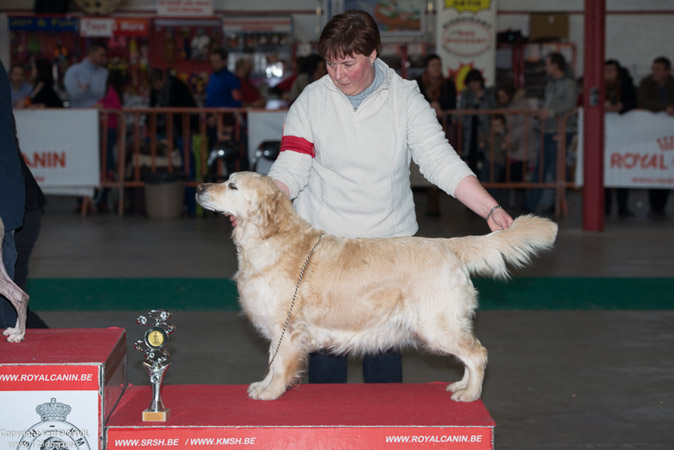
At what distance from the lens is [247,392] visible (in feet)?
8.65

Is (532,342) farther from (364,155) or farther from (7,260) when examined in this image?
(7,260)

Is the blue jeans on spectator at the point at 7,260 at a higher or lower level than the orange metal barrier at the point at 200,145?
lower

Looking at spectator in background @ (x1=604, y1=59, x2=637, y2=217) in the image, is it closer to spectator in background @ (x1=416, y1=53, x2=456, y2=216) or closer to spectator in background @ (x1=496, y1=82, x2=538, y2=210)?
spectator in background @ (x1=496, y1=82, x2=538, y2=210)

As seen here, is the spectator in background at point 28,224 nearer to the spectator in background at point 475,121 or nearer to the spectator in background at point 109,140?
the spectator in background at point 109,140

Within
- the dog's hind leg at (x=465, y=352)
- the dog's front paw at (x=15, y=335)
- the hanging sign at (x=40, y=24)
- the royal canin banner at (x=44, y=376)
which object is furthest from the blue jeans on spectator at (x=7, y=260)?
the hanging sign at (x=40, y=24)

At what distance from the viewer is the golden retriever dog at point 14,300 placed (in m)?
2.68

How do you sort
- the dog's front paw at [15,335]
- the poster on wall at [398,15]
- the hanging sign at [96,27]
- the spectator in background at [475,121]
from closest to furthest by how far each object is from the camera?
the dog's front paw at [15,335]
the spectator in background at [475,121]
the poster on wall at [398,15]
the hanging sign at [96,27]

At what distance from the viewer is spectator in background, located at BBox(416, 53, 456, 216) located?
10078 millimetres

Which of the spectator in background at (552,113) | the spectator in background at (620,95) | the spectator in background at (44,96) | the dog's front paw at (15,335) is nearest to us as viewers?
the dog's front paw at (15,335)

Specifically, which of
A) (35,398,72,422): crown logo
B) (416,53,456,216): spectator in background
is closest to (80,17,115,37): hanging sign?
(416,53,456,216): spectator in background

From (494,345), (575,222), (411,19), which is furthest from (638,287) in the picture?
(411,19)

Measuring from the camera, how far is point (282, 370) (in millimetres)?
2512

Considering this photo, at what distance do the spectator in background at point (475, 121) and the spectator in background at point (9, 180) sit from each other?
778cm

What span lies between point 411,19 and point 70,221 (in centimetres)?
789
